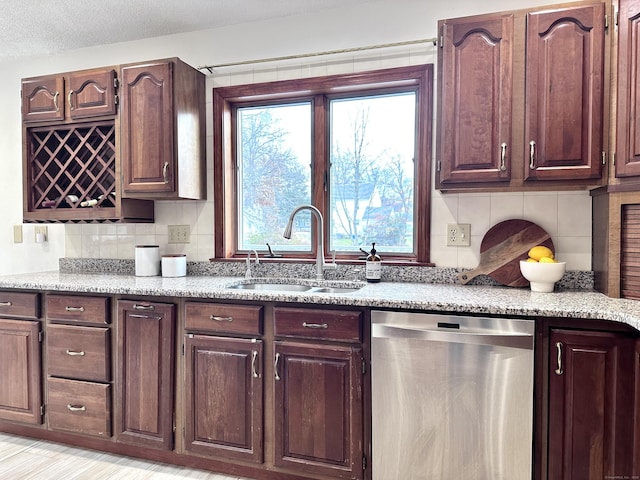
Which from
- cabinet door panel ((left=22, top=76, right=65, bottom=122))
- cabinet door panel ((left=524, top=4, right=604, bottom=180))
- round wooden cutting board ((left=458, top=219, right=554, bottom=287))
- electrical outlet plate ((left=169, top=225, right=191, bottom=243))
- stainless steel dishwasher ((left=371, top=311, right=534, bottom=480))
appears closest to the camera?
stainless steel dishwasher ((left=371, top=311, right=534, bottom=480))

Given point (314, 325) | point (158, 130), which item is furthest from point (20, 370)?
point (314, 325)

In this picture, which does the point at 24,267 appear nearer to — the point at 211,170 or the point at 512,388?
the point at 211,170

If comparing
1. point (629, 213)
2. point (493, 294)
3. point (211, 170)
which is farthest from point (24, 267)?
point (629, 213)

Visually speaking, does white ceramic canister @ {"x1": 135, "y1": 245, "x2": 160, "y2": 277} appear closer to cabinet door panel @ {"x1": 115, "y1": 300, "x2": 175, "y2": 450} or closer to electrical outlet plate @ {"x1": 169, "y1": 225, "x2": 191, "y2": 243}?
electrical outlet plate @ {"x1": 169, "y1": 225, "x2": 191, "y2": 243}

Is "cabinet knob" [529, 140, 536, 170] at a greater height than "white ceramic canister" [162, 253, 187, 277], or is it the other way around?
"cabinet knob" [529, 140, 536, 170]

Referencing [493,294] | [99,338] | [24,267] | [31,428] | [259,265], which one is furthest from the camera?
[24,267]

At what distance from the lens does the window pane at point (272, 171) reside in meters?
2.71

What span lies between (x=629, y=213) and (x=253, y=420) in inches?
74.4

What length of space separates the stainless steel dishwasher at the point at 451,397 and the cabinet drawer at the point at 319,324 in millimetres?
91

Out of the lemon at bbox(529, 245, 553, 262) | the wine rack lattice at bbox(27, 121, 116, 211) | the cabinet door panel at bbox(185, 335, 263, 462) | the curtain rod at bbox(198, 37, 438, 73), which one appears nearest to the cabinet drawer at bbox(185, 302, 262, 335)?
the cabinet door panel at bbox(185, 335, 263, 462)

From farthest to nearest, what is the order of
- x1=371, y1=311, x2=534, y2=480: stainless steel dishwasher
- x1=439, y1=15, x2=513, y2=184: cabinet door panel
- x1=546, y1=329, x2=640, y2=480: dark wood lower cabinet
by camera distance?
x1=439, y1=15, x2=513, y2=184: cabinet door panel, x1=371, y1=311, x2=534, y2=480: stainless steel dishwasher, x1=546, y1=329, x2=640, y2=480: dark wood lower cabinet

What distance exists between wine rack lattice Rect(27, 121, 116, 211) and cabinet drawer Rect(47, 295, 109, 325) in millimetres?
649

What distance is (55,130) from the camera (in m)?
2.79

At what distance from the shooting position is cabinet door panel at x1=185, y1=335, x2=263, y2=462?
6.67 ft
